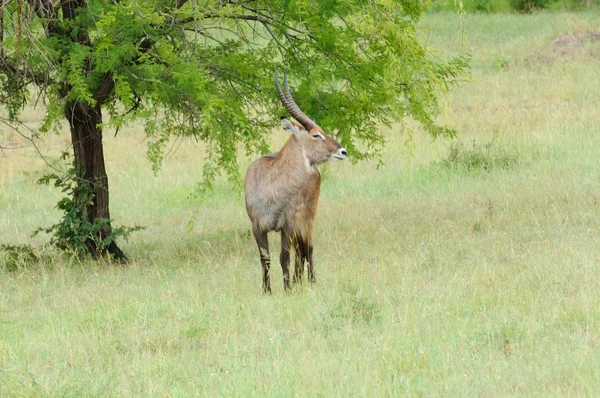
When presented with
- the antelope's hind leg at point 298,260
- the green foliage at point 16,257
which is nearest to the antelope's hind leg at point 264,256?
the antelope's hind leg at point 298,260

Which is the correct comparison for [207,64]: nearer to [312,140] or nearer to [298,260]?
[312,140]

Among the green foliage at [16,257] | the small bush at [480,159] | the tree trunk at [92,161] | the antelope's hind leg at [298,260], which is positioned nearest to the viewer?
the antelope's hind leg at [298,260]

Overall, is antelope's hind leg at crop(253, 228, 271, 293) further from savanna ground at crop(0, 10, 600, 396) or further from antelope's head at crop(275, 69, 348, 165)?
antelope's head at crop(275, 69, 348, 165)

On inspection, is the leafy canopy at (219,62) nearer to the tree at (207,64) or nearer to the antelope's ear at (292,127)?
the tree at (207,64)

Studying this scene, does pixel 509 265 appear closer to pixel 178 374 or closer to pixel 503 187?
pixel 178 374

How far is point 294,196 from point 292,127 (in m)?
0.67

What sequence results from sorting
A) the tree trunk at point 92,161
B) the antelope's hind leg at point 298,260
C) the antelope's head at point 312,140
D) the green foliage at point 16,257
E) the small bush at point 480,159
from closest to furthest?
the antelope's head at point 312,140 → the antelope's hind leg at point 298,260 → the green foliage at point 16,257 → the tree trunk at point 92,161 → the small bush at point 480,159

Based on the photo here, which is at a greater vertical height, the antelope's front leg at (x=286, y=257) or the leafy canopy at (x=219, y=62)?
the leafy canopy at (x=219, y=62)

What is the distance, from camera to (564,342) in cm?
690

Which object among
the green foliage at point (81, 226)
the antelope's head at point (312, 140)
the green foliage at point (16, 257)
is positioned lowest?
the green foliage at point (16, 257)

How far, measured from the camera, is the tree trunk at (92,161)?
1270 centimetres

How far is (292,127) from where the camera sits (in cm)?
962

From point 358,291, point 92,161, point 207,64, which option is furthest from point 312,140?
point 92,161

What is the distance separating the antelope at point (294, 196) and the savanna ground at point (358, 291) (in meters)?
0.36
